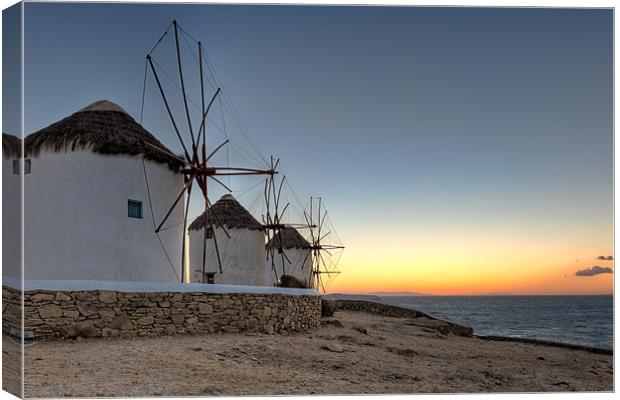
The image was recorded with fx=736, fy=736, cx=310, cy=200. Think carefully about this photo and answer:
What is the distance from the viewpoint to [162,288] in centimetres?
1094

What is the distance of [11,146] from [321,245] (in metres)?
22.3

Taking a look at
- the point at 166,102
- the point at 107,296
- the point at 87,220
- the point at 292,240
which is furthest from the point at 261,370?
the point at 292,240

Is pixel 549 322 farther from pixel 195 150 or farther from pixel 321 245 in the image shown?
pixel 195 150

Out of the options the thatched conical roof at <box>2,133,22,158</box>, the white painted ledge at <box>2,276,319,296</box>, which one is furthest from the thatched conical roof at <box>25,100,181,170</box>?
the thatched conical roof at <box>2,133,22,158</box>

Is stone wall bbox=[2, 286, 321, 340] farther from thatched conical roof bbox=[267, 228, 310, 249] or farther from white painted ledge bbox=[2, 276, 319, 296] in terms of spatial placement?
thatched conical roof bbox=[267, 228, 310, 249]

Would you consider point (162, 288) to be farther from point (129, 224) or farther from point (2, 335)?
point (2, 335)

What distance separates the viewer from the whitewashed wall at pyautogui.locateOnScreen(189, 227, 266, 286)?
2103 cm

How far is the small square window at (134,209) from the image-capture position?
1218 centimetres

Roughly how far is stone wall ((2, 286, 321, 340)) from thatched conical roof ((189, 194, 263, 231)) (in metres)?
8.25

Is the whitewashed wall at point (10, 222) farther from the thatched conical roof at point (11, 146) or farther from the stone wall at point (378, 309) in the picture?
the stone wall at point (378, 309)

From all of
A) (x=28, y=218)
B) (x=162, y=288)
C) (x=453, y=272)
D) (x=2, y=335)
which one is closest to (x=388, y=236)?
(x=453, y=272)

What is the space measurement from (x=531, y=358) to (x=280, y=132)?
21.5ft

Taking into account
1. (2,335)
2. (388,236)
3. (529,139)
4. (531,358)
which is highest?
(529,139)

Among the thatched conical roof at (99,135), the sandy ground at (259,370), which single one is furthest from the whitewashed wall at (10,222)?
the thatched conical roof at (99,135)
